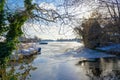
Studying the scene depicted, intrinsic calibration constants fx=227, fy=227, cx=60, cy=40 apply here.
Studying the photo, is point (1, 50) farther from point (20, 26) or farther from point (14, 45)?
point (20, 26)

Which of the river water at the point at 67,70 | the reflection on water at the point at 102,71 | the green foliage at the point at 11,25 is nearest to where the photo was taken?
the green foliage at the point at 11,25

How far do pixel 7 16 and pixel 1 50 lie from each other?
1.07 metres

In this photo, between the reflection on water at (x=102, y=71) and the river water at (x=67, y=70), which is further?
the reflection on water at (x=102, y=71)

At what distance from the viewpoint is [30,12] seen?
21.7 ft

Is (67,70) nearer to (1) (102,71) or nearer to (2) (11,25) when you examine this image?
(1) (102,71)

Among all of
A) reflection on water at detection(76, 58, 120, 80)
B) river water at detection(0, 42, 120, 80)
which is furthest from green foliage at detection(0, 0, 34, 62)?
reflection on water at detection(76, 58, 120, 80)

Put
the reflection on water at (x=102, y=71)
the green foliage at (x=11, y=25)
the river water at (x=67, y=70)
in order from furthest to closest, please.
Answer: the reflection on water at (x=102, y=71) < the river water at (x=67, y=70) < the green foliage at (x=11, y=25)

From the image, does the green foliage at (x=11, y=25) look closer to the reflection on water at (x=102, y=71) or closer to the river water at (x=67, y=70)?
the river water at (x=67, y=70)

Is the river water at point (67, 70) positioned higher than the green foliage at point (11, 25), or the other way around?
the green foliage at point (11, 25)

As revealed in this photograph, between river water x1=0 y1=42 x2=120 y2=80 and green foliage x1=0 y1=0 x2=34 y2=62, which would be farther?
→ river water x1=0 y1=42 x2=120 y2=80

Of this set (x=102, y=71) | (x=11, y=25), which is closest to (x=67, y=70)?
(x=102, y=71)

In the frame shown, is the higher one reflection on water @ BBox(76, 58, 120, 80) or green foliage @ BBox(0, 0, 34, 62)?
green foliage @ BBox(0, 0, 34, 62)

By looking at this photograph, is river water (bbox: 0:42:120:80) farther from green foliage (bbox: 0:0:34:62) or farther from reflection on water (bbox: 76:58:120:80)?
green foliage (bbox: 0:0:34:62)

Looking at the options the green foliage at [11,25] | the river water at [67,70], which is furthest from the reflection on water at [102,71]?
the green foliage at [11,25]
